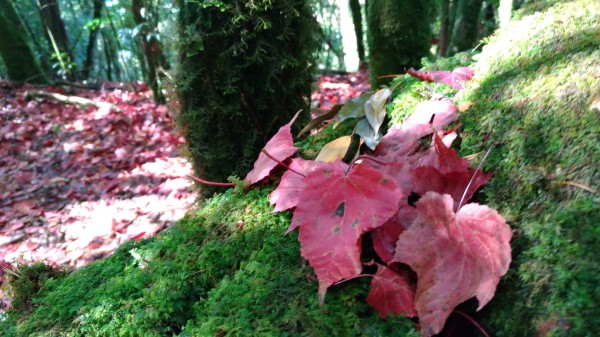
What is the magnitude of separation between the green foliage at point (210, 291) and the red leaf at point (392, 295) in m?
0.02

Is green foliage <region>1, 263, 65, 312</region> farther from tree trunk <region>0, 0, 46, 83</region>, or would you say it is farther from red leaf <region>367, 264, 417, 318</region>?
tree trunk <region>0, 0, 46, 83</region>

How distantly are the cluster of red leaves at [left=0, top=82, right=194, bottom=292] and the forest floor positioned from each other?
11mm

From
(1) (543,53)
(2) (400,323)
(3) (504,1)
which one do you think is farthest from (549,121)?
(3) (504,1)

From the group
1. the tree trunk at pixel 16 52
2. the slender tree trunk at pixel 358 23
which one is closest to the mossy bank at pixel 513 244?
the tree trunk at pixel 16 52

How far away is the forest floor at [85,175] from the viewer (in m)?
3.43

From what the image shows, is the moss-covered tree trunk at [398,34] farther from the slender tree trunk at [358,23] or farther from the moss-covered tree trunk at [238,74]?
the slender tree trunk at [358,23]

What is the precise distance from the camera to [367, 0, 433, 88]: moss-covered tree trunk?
14.4 ft

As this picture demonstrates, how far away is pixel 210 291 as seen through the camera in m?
1.20

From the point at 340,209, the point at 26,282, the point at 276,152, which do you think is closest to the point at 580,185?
the point at 340,209

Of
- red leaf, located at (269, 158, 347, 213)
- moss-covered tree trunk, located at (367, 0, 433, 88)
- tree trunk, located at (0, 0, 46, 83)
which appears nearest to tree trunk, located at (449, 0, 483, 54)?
moss-covered tree trunk, located at (367, 0, 433, 88)

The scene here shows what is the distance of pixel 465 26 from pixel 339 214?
595 centimetres

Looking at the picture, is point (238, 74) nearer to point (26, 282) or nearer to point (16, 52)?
point (26, 282)

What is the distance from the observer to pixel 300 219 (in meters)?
1.08

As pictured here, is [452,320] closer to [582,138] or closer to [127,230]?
[582,138]
